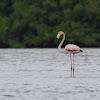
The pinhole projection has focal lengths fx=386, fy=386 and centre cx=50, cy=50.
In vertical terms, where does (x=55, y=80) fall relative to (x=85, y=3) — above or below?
below

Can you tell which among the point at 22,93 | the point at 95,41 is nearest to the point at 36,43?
the point at 95,41

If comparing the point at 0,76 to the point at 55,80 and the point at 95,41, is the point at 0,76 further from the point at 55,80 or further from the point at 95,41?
the point at 95,41

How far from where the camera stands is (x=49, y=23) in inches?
1919

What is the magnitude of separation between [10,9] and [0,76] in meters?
40.3

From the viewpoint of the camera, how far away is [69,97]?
802 cm

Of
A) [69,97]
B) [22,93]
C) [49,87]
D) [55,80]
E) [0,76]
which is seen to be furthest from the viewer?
[0,76]

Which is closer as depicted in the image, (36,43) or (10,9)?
(36,43)

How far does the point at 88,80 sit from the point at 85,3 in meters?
37.4

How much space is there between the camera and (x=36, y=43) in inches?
1848

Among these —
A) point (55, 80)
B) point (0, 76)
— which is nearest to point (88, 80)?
point (55, 80)

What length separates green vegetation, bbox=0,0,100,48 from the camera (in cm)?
4625

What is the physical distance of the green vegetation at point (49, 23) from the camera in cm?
4625

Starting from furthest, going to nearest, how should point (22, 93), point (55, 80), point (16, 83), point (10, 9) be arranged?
point (10, 9), point (55, 80), point (16, 83), point (22, 93)

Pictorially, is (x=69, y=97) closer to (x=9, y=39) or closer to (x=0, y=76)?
(x=0, y=76)
